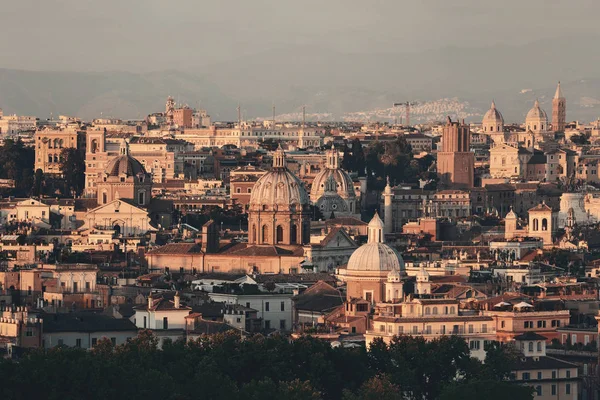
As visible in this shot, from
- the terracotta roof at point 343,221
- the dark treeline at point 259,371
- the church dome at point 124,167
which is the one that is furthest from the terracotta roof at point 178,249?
the dark treeline at point 259,371

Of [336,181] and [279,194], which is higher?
[336,181]

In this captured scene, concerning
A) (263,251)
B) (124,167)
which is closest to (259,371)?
(263,251)

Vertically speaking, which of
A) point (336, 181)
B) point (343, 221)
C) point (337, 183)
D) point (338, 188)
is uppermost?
point (336, 181)

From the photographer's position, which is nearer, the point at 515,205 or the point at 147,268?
the point at 147,268

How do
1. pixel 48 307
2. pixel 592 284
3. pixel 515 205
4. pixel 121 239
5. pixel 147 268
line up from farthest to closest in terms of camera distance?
pixel 515 205 < pixel 121 239 < pixel 147 268 < pixel 592 284 < pixel 48 307

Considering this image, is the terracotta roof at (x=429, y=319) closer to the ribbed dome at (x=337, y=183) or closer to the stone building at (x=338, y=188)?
the stone building at (x=338, y=188)

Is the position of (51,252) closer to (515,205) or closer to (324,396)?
(324,396)

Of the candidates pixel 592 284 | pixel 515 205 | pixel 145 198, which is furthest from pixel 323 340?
pixel 515 205

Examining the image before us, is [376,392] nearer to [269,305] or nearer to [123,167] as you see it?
[269,305]
